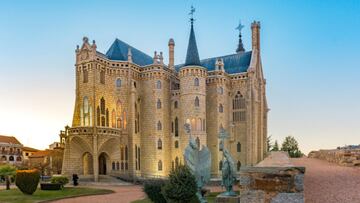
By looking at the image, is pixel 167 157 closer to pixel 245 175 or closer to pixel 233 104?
pixel 233 104

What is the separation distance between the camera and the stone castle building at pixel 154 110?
41906 millimetres

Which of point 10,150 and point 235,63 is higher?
point 235,63

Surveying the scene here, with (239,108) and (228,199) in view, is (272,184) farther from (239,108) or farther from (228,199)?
(239,108)

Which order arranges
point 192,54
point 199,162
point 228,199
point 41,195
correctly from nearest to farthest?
point 228,199
point 199,162
point 41,195
point 192,54

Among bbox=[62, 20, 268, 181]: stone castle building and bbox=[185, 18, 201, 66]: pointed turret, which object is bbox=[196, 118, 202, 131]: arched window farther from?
bbox=[185, 18, 201, 66]: pointed turret

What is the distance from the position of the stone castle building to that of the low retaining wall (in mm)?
36251

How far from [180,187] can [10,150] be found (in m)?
82.0

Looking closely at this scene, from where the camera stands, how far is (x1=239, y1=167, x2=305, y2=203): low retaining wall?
491cm

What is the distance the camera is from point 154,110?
47219 millimetres

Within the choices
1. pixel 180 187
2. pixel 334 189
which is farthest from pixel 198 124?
pixel 334 189

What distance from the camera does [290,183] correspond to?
4.95 meters

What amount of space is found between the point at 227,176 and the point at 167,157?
33.1m

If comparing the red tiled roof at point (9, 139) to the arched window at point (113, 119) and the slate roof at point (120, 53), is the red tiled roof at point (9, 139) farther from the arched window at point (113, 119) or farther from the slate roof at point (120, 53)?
the arched window at point (113, 119)

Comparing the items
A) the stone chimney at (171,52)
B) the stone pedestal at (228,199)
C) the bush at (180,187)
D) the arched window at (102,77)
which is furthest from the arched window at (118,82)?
the bush at (180,187)
